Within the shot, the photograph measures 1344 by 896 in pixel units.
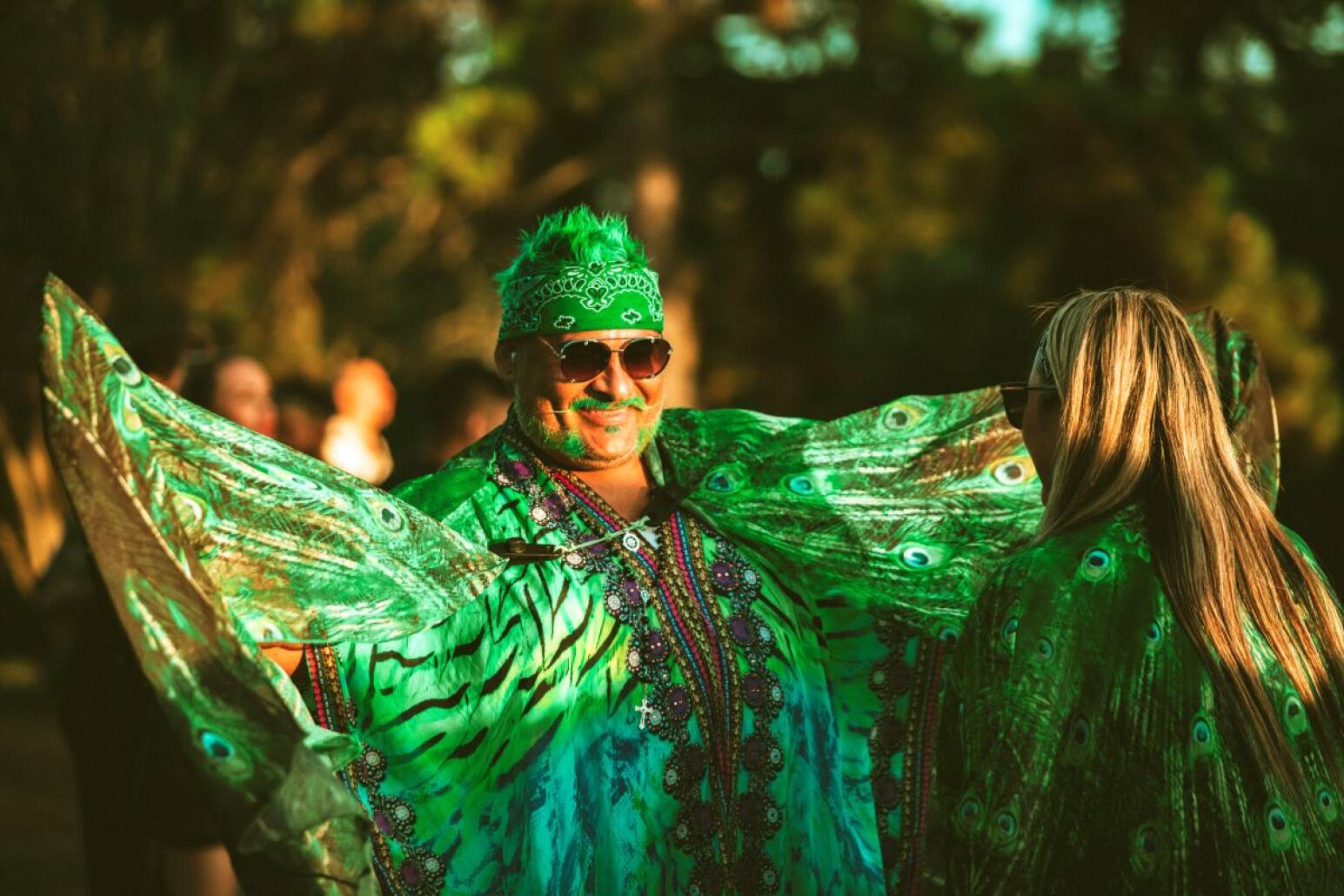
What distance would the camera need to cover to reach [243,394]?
4.92m

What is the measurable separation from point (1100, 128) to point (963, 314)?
6.13 ft

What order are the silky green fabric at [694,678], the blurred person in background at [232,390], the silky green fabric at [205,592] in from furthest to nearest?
the blurred person in background at [232,390], the silky green fabric at [694,678], the silky green fabric at [205,592]

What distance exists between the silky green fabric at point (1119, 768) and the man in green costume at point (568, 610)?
0.87 m

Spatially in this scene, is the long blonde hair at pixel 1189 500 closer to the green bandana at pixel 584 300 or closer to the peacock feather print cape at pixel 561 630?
the peacock feather print cape at pixel 561 630

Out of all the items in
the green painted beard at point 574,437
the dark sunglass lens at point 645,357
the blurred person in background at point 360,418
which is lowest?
the green painted beard at point 574,437

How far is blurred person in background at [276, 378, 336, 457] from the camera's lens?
5867mm

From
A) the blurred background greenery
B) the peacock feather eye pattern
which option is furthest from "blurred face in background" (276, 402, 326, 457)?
the blurred background greenery

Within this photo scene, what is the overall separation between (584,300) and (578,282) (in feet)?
0.14

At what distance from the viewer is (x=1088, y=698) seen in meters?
2.43

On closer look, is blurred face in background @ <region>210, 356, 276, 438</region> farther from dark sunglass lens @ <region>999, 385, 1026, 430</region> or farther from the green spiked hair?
dark sunglass lens @ <region>999, 385, 1026, 430</region>

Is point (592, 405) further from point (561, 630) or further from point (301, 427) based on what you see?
point (301, 427)

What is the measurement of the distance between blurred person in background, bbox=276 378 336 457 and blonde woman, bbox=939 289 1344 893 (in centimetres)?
368

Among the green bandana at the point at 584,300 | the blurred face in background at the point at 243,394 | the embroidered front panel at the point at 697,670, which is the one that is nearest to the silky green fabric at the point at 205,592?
the embroidered front panel at the point at 697,670

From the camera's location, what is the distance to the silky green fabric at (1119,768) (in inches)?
94.4
